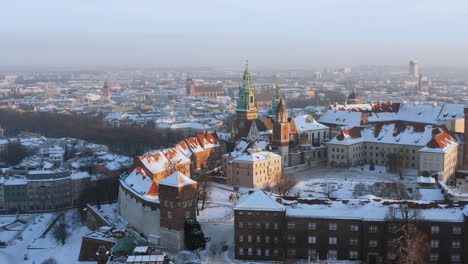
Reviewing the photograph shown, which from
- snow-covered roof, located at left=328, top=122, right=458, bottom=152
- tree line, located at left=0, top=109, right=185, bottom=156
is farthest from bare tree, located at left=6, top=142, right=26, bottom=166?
snow-covered roof, located at left=328, top=122, right=458, bottom=152

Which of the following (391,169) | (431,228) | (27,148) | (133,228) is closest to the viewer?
(431,228)

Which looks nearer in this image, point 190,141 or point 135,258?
point 135,258

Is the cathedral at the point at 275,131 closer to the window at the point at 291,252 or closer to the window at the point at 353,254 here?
the window at the point at 291,252

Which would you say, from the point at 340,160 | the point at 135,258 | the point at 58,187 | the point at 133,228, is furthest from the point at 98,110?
the point at 135,258

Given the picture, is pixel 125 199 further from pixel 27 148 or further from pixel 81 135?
pixel 81 135

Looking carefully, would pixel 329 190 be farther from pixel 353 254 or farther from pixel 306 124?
pixel 306 124

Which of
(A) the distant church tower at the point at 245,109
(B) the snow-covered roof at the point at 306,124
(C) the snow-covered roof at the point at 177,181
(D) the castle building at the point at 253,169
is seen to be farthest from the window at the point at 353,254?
(A) the distant church tower at the point at 245,109
